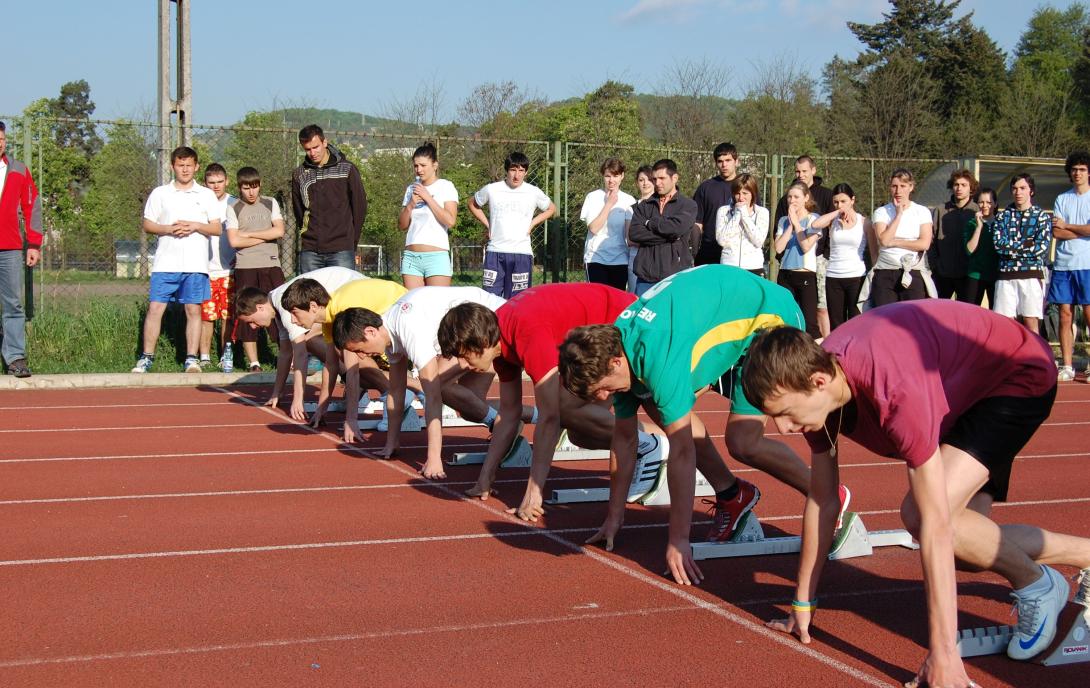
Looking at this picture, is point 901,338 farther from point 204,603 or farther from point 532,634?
point 204,603

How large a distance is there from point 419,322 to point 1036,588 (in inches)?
158

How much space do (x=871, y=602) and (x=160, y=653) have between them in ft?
9.06

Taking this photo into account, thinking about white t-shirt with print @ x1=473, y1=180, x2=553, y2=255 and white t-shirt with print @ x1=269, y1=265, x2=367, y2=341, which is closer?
white t-shirt with print @ x1=269, y1=265, x2=367, y2=341

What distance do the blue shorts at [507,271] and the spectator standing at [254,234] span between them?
2.06 meters

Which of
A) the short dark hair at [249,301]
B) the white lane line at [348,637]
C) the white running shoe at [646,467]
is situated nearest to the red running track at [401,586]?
the white lane line at [348,637]

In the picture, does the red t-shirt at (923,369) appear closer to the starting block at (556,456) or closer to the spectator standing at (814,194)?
the starting block at (556,456)

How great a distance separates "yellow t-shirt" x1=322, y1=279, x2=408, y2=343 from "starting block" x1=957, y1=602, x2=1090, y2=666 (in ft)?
16.4

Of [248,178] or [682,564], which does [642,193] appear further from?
[682,564]

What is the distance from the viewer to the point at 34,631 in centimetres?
432

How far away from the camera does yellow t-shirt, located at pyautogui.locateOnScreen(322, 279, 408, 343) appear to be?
8.21 meters

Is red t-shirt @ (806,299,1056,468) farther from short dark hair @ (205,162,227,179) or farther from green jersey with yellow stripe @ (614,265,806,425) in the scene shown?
short dark hair @ (205,162,227,179)

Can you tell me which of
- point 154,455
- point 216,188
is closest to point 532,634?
point 154,455

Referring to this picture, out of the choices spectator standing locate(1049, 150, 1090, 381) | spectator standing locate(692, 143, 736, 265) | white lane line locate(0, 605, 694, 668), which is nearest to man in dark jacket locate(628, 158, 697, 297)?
spectator standing locate(692, 143, 736, 265)

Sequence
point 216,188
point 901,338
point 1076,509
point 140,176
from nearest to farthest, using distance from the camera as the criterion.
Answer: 1. point 901,338
2. point 1076,509
3. point 216,188
4. point 140,176
